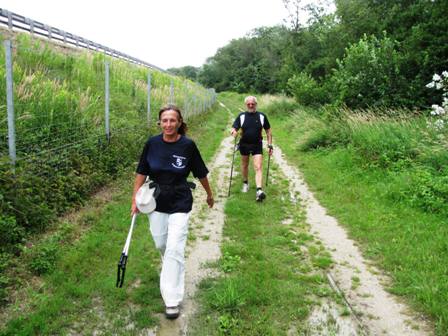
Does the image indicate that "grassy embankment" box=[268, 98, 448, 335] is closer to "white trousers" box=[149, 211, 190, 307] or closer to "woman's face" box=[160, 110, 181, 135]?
"white trousers" box=[149, 211, 190, 307]

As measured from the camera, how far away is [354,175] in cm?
948

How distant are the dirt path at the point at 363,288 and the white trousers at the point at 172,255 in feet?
6.07

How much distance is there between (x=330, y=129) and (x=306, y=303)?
10.4 metres

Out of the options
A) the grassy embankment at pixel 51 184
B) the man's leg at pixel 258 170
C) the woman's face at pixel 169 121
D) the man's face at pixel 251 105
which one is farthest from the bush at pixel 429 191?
the grassy embankment at pixel 51 184

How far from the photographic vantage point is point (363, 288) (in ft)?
15.0

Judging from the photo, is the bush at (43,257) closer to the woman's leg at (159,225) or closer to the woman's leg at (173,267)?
the woman's leg at (159,225)

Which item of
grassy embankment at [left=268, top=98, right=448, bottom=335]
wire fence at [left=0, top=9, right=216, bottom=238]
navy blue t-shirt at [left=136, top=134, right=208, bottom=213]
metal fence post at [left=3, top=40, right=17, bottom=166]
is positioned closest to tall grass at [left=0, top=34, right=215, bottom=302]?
wire fence at [left=0, top=9, right=216, bottom=238]

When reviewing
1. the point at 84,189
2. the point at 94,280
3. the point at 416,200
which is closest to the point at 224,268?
the point at 94,280

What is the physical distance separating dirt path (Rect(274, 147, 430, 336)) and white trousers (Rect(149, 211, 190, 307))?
72.8 inches

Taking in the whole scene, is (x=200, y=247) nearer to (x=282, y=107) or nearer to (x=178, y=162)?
(x=178, y=162)

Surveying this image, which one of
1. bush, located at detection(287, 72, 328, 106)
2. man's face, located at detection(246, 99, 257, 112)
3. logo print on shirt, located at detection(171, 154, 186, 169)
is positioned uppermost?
bush, located at detection(287, 72, 328, 106)

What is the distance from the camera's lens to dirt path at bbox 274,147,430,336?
381cm

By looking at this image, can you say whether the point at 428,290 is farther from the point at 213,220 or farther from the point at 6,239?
the point at 6,239

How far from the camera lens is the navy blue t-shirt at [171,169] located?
4.08 meters
